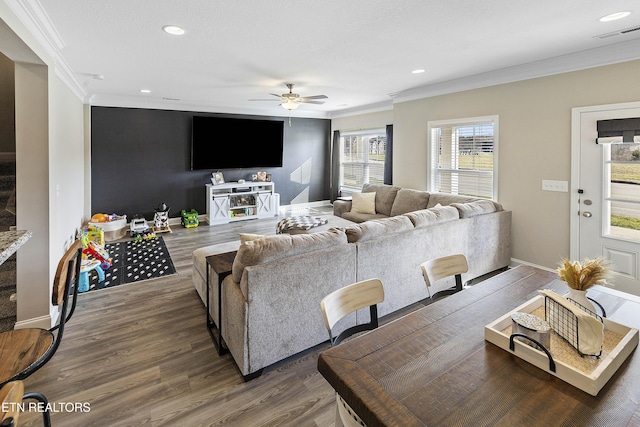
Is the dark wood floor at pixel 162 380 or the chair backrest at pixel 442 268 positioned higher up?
the chair backrest at pixel 442 268

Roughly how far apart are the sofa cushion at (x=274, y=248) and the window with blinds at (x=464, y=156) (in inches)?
128

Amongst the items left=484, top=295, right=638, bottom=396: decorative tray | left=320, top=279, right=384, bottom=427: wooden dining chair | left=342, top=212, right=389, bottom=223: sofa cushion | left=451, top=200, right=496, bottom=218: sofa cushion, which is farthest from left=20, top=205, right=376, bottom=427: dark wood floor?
left=342, top=212, right=389, bottom=223: sofa cushion

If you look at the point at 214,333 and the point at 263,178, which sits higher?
the point at 263,178

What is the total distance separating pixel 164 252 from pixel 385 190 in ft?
12.8

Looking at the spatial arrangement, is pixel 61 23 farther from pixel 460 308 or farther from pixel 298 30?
pixel 460 308

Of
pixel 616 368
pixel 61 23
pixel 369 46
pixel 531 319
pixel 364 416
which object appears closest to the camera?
pixel 364 416

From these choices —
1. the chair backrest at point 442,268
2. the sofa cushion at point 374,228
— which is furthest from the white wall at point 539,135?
the chair backrest at point 442,268

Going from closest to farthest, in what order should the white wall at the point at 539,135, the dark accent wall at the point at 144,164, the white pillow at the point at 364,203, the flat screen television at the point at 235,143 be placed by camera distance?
the white wall at the point at 539,135 → the white pillow at the point at 364,203 → the dark accent wall at the point at 144,164 → the flat screen television at the point at 235,143

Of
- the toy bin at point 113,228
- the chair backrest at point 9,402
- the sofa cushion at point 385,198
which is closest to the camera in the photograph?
the chair backrest at point 9,402

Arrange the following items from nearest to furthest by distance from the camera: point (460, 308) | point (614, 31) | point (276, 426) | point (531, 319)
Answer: point (531, 319)
point (460, 308)
point (276, 426)
point (614, 31)

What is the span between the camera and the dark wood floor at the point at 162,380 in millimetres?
1917

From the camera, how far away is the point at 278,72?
14.1 feet

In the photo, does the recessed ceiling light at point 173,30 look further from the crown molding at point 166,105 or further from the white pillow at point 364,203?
the white pillow at point 364,203

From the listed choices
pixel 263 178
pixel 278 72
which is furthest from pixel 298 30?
pixel 263 178
